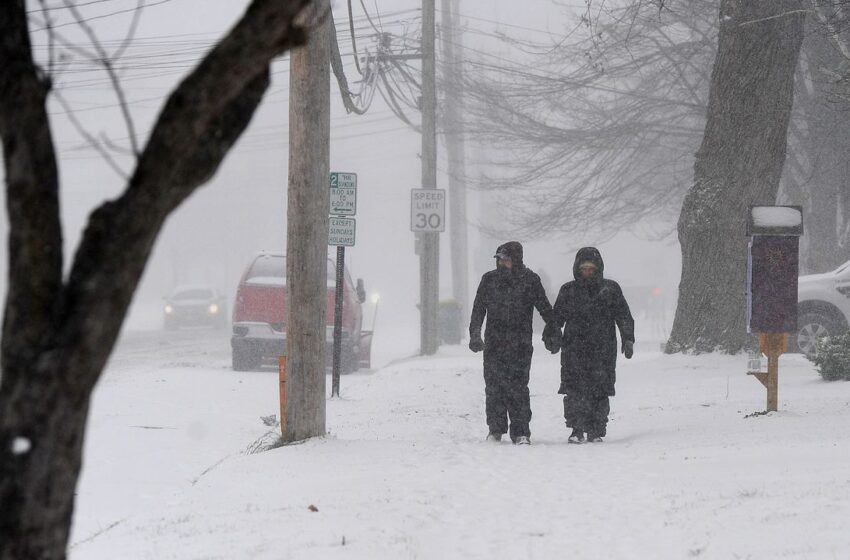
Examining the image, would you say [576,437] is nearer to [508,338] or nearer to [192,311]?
[508,338]

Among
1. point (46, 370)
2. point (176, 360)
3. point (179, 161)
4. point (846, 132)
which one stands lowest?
point (176, 360)

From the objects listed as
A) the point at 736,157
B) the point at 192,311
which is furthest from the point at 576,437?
the point at 192,311

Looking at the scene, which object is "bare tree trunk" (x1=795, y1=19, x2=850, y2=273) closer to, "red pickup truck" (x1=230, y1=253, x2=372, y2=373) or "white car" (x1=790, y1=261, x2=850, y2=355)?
"white car" (x1=790, y1=261, x2=850, y2=355)

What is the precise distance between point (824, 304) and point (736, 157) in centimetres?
330

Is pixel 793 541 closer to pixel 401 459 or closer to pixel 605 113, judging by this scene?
pixel 401 459

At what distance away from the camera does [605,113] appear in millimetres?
23000

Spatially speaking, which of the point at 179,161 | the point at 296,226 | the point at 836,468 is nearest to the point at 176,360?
the point at 296,226

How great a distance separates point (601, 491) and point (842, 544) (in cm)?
207

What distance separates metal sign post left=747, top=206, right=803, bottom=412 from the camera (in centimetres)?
938

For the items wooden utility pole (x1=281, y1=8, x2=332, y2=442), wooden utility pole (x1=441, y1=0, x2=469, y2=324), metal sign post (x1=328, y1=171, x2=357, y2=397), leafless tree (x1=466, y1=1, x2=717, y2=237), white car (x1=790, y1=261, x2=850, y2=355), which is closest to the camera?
wooden utility pole (x1=281, y1=8, x2=332, y2=442)

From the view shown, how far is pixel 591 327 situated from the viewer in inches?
375

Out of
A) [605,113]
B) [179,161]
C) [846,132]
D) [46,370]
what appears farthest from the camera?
[605,113]

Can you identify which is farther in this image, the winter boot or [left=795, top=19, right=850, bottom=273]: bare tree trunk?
[left=795, top=19, right=850, bottom=273]: bare tree trunk

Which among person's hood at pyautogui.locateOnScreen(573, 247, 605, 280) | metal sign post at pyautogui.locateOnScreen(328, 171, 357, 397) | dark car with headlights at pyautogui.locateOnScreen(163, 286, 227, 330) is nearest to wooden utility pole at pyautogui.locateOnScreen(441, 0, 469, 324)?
dark car with headlights at pyautogui.locateOnScreen(163, 286, 227, 330)
